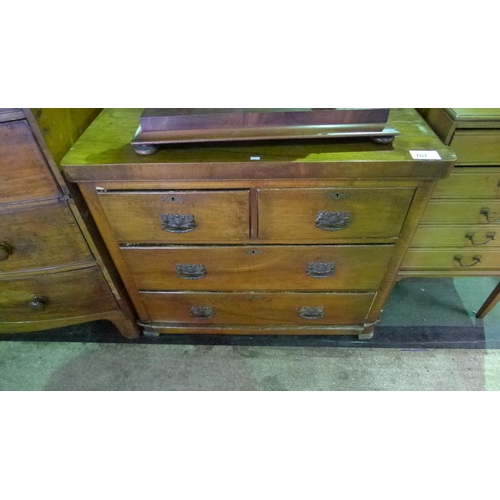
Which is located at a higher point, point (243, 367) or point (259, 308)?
point (259, 308)

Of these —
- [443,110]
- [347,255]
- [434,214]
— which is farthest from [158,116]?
[434,214]

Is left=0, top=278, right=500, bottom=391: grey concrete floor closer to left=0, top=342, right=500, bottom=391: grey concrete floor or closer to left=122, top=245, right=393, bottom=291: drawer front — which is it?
left=0, top=342, right=500, bottom=391: grey concrete floor

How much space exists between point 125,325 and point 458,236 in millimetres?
1308

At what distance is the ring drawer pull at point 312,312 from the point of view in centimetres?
122

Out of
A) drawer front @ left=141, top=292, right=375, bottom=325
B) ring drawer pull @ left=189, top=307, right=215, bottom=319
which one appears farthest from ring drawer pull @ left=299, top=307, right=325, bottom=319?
ring drawer pull @ left=189, top=307, right=215, bottom=319

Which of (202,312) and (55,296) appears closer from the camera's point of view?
(55,296)

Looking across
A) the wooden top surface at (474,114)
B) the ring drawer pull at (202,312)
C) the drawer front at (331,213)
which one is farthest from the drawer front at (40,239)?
the wooden top surface at (474,114)

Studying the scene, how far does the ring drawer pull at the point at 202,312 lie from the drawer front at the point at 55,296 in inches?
11.6

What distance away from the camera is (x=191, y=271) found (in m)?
1.07

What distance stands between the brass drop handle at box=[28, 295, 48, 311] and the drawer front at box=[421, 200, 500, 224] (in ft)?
4.41

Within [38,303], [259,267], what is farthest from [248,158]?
[38,303]

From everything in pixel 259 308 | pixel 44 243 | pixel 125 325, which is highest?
pixel 44 243

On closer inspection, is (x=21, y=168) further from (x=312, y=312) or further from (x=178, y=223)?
(x=312, y=312)

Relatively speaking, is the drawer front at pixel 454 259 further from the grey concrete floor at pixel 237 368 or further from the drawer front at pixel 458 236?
the grey concrete floor at pixel 237 368
